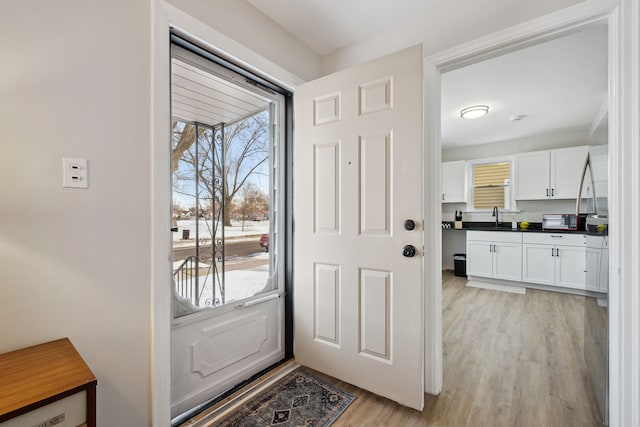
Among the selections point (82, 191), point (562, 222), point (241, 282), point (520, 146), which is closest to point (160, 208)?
point (82, 191)

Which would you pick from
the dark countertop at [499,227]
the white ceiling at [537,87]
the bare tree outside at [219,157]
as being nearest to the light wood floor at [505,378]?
the dark countertop at [499,227]

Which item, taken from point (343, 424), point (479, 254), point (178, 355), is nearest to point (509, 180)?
point (479, 254)

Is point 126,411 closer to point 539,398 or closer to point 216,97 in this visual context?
point 216,97

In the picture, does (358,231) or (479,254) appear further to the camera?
(479,254)

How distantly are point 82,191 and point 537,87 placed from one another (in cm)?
391

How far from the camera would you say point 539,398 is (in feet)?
5.67

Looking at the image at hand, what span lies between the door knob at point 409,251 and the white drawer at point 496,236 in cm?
387

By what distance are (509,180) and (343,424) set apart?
5087 millimetres

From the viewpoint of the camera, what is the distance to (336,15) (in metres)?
1.81

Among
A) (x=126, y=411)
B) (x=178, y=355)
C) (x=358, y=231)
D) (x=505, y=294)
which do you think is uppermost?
(x=358, y=231)

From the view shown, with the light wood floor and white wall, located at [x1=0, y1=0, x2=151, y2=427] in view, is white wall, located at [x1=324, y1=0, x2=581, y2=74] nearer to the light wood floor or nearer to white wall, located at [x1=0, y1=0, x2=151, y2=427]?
white wall, located at [x1=0, y1=0, x2=151, y2=427]

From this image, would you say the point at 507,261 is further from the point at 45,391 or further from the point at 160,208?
the point at 45,391

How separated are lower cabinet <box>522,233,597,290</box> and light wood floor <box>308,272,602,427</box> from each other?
2.70 ft

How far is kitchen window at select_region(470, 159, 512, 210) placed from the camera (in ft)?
16.3
